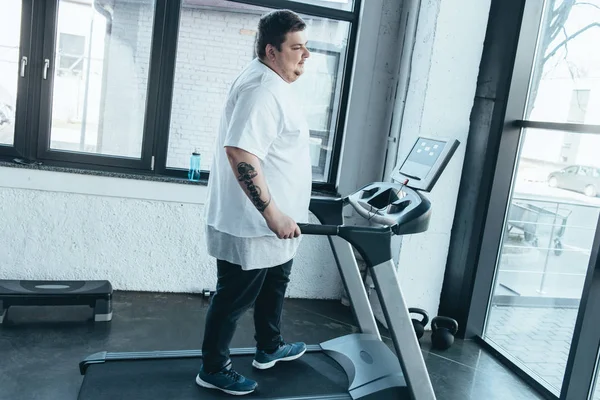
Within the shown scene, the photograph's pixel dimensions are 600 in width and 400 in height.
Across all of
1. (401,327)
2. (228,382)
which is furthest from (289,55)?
(228,382)

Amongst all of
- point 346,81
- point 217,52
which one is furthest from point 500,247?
point 217,52

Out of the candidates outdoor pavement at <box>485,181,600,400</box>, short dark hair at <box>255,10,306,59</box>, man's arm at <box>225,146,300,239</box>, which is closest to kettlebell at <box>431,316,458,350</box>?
outdoor pavement at <box>485,181,600,400</box>

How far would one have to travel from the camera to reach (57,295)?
3059 millimetres

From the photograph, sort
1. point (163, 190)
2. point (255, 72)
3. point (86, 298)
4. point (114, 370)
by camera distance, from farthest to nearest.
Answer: point (163, 190) < point (86, 298) < point (114, 370) < point (255, 72)

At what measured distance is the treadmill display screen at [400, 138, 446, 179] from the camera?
7.50 feet

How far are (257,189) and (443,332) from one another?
1.75 m

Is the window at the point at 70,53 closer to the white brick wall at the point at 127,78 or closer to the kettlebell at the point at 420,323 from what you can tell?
the white brick wall at the point at 127,78

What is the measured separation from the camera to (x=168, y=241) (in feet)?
11.9

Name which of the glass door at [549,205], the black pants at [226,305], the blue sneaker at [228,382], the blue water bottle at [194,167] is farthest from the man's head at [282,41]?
the blue water bottle at [194,167]

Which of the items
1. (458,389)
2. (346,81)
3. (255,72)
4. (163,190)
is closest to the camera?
Result: (255,72)

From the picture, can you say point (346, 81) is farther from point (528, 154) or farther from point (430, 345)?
point (430, 345)

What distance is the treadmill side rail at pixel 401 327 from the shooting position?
2.13 m

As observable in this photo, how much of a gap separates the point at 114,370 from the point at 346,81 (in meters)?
2.38

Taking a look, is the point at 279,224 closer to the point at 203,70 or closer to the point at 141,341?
the point at 141,341
